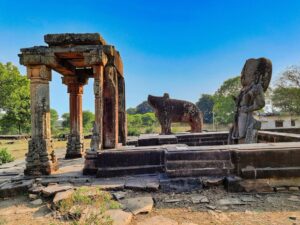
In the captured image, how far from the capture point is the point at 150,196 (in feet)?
12.4

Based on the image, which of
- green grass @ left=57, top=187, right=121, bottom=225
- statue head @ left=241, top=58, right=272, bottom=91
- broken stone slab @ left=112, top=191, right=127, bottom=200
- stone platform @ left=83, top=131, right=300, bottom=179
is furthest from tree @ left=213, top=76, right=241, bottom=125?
green grass @ left=57, top=187, right=121, bottom=225

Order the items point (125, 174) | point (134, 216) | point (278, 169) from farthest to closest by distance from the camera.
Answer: point (125, 174) → point (278, 169) → point (134, 216)

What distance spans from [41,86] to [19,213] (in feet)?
9.03

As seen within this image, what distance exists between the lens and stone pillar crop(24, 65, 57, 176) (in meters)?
4.78

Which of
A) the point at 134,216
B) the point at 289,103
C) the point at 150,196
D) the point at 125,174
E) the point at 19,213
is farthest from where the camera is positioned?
the point at 289,103

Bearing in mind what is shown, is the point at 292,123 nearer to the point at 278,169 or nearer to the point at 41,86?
the point at 278,169

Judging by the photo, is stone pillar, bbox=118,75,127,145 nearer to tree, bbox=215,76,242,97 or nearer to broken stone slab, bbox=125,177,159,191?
broken stone slab, bbox=125,177,159,191

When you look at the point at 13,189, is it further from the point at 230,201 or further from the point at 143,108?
the point at 143,108

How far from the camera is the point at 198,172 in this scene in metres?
4.29

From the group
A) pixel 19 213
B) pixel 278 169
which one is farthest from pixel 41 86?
pixel 278 169

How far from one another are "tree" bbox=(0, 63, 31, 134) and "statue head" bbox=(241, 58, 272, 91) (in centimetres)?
2653

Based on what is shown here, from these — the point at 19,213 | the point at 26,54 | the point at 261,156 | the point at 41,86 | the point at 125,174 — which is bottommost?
the point at 19,213

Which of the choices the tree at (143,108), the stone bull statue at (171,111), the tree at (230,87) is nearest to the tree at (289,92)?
the tree at (230,87)

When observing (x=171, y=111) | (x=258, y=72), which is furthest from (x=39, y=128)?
(x=258, y=72)
